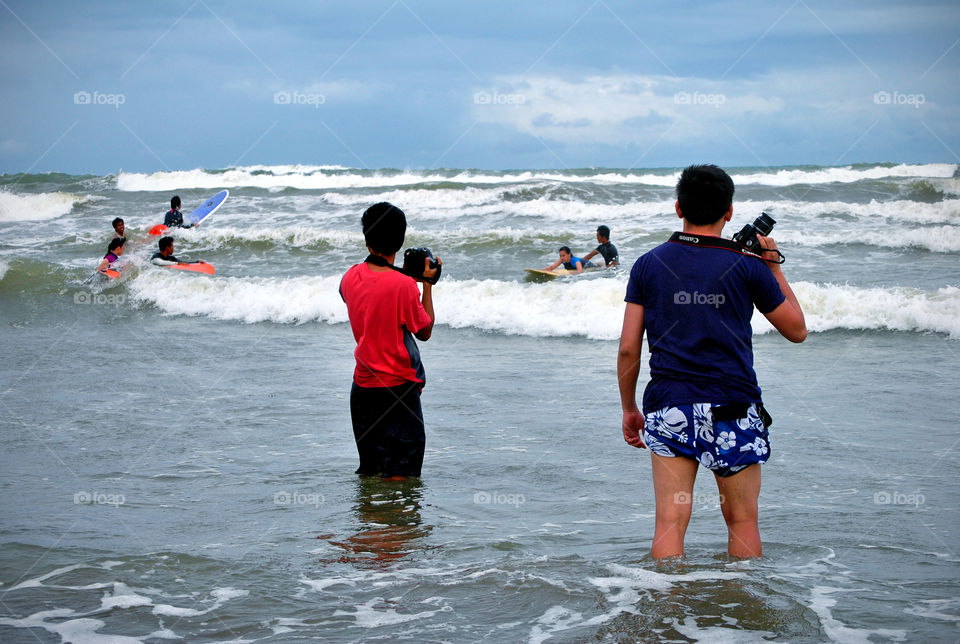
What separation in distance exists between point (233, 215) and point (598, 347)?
19909 mm

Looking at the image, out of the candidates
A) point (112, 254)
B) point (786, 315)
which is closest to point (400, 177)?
point (112, 254)

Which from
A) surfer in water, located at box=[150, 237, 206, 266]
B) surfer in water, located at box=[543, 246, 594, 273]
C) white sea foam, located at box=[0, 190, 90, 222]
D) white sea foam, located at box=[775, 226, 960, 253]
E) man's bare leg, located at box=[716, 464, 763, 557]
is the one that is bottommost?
man's bare leg, located at box=[716, 464, 763, 557]

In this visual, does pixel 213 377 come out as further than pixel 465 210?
No

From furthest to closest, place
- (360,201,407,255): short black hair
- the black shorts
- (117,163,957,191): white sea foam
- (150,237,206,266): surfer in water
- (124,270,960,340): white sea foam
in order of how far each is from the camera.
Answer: (117,163,957,191): white sea foam → (150,237,206,266): surfer in water → (124,270,960,340): white sea foam → the black shorts → (360,201,407,255): short black hair

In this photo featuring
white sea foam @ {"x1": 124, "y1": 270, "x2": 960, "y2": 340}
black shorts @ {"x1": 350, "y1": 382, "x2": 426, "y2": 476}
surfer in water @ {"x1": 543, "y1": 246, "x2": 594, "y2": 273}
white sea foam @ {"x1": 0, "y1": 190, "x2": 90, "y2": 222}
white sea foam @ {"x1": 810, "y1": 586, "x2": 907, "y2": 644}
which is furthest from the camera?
white sea foam @ {"x1": 0, "y1": 190, "x2": 90, "y2": 222}

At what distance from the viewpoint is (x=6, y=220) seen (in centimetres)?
3161

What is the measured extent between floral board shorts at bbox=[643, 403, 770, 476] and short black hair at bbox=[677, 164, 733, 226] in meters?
0.71

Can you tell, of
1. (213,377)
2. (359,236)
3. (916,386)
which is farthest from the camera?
(359,236)

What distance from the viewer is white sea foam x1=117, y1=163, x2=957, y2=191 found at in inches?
1572

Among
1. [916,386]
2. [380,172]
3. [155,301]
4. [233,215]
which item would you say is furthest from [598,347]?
[380,172]

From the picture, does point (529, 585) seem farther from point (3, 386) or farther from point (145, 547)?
point (3, 386)

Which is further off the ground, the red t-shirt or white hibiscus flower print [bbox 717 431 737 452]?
the red t-shirt

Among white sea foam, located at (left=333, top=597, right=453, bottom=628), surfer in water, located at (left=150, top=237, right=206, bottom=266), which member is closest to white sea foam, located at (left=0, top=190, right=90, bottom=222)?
surfer in water, located at (left=150, top=237, right=206, bottom=266)

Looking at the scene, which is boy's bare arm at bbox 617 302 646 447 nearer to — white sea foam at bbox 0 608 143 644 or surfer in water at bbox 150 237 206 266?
white sea foam at bbox 0 608 143 644
